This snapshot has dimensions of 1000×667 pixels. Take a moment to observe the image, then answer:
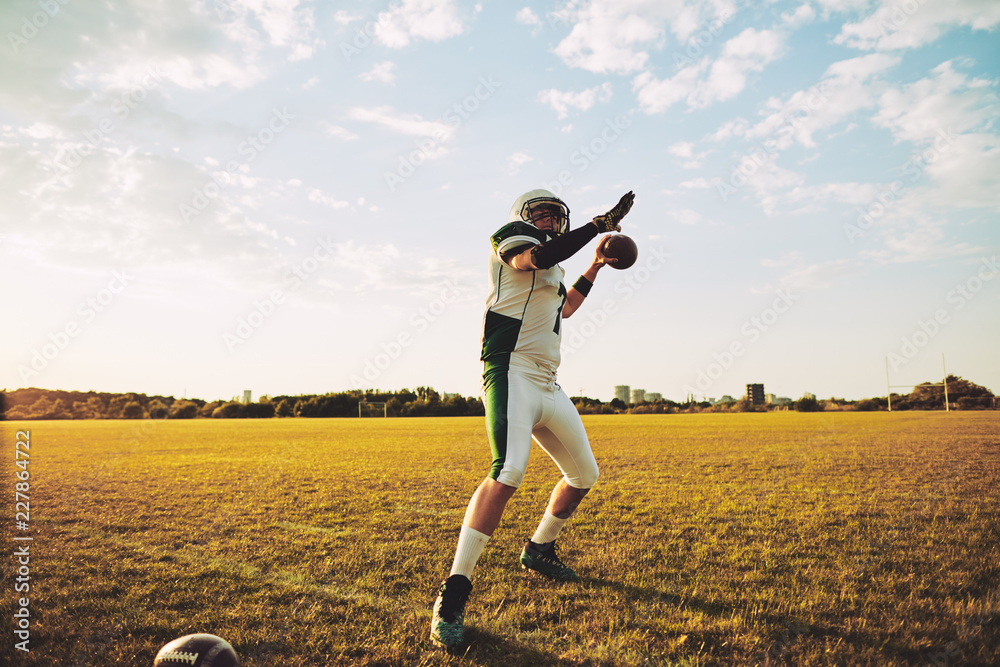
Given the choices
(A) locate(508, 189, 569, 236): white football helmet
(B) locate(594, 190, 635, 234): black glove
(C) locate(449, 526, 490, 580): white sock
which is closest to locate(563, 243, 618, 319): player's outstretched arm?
(A) locate(508, 189, 569, 236): white football helmet

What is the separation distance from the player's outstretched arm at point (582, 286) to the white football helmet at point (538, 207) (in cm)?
58

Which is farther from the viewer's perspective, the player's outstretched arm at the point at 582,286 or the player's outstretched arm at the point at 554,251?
the player's outstretched arm at the point at 582,286

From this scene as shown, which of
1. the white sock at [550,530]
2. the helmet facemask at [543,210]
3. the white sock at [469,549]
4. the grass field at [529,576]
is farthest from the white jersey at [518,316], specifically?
the grass field at [529,576]

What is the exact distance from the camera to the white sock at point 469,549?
123 inches

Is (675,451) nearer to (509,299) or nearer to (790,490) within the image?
(790,490)

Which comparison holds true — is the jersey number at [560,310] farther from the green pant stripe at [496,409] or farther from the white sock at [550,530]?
the white sock at [550,530]

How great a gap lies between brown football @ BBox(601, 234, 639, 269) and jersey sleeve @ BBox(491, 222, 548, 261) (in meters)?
0.80

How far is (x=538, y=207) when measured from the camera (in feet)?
12.5

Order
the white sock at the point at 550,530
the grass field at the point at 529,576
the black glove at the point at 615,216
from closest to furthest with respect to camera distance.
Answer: the grass field at the point at 529,576
the black glove at the point at 615,216
the white sock at the point at 550,530

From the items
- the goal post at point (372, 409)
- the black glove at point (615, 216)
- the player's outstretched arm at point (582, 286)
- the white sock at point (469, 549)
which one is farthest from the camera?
the goal post at point (372, 409)

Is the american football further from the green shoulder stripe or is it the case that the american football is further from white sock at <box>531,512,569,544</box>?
the green shoulder stripe

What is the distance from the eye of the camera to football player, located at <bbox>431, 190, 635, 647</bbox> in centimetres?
318

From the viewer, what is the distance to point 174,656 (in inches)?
81.4

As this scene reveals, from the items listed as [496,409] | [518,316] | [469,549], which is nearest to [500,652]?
[469,549]
